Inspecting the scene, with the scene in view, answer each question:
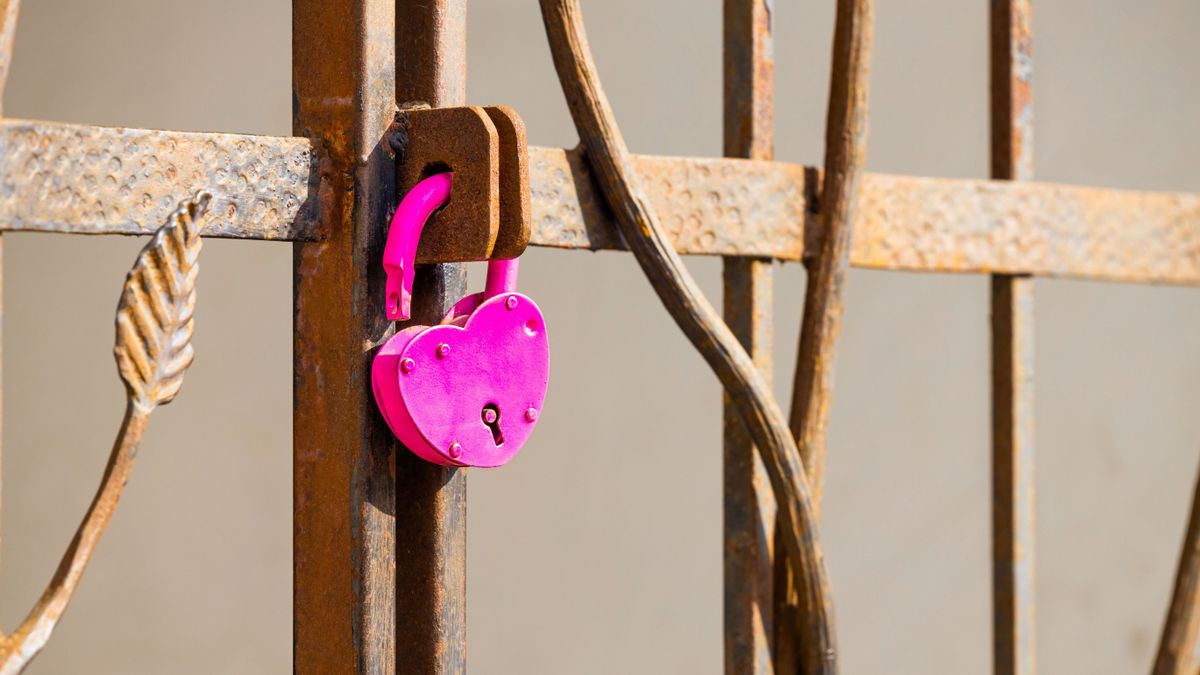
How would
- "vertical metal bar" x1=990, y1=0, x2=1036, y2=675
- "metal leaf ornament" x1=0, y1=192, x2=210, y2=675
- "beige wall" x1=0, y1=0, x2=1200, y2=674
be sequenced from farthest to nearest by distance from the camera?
1. "beige wall" x1=0, y1=0, x2=1200, y2=674
2. "vertical metal bar" x1=990, y1=0, x2=1036, y2=675
3. "metal leaf ornament" x1=0, y1=192, x2=210, y2=675

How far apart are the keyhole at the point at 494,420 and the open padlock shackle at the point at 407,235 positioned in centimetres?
4

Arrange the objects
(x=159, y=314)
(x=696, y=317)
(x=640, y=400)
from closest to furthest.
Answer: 1. (x=159, y=314)
2. (x=696, y=317)
3. (x=640, y=400)

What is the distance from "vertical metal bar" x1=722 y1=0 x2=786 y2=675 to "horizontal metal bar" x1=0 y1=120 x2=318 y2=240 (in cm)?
22

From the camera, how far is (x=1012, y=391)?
2.45 ft

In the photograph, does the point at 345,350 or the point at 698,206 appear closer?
the point at 345,350

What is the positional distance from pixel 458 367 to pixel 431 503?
2.2 inches

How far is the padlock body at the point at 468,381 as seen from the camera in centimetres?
48

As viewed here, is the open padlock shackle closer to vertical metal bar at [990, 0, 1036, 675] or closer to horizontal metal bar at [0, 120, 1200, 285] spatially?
horizontal metal bar at [0, 120, 1200, 285]

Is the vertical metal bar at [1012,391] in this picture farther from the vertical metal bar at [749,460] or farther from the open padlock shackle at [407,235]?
the open padlock shackle at [407,235]

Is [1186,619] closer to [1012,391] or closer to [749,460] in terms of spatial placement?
[1012,391]

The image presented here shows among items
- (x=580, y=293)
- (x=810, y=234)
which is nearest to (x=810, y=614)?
(x=810, y=234)

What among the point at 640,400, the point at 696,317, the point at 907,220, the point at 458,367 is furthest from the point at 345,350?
the point at 640,400

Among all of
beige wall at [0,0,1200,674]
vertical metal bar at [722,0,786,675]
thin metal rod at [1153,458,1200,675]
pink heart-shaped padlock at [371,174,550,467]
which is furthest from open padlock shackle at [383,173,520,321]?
beige wall at [0,0,1200,674]

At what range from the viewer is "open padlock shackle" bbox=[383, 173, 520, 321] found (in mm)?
486
